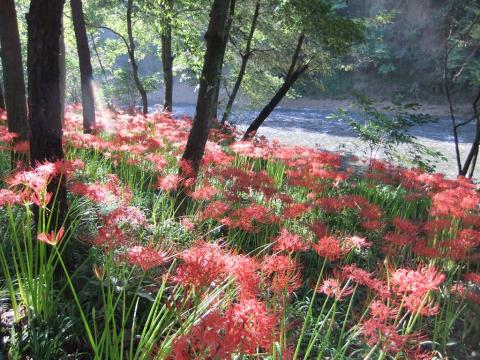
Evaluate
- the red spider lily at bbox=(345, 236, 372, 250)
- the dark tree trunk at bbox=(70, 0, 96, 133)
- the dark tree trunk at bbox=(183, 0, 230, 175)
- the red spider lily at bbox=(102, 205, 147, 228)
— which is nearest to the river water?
the dark tree trunk at bbox=(70, 0, 96, 133)

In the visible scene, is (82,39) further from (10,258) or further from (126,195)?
(10,258)

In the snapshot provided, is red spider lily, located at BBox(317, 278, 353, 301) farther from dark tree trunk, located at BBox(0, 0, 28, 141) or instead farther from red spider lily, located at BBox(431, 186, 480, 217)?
dark tree trunk, located at BBox(0, 0, 28, 141)

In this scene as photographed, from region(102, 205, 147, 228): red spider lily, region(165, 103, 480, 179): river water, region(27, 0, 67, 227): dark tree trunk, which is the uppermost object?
region(27, 0, 67, 227): dark tree trunk

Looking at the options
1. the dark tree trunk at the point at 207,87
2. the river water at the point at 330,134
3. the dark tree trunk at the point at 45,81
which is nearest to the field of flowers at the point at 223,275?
the dark tree trunk at the point at 45,81

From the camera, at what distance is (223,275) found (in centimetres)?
176

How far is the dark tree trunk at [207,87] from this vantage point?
12.0 ft

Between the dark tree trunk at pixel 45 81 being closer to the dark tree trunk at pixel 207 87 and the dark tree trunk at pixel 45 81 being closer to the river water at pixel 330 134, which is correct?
the dark tree trunk at pixel 207 87

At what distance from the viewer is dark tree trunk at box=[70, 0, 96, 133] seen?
643cm

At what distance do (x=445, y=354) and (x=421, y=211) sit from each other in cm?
330

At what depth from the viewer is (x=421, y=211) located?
564 centimetres

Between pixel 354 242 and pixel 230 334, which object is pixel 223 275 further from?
pixel 354 242

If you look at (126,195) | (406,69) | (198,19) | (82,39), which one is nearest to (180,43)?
(198,19)

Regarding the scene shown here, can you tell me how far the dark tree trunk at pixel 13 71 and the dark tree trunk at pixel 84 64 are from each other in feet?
6.90

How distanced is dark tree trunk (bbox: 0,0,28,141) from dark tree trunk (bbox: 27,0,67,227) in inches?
89.0
